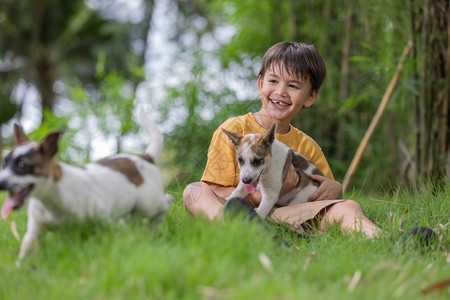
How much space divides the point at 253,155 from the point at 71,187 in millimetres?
1026

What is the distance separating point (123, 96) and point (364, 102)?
2.99 metres

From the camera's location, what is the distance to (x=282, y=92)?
2.81 metres

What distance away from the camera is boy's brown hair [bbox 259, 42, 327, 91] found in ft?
9.31

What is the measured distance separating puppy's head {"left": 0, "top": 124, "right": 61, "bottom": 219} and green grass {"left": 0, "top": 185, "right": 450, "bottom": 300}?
9.0 inches

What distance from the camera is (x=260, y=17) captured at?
548cm

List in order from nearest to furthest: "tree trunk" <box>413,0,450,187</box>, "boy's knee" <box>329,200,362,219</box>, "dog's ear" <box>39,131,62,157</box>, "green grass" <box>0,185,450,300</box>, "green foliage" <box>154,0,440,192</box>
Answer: "green grass" <box>0,185,450,300</box>
"dog's ear" <box>39,131,62,157</box>
"boy's knee" <box>329,200,362,219</box>
"tree trunk" <box>413,0,450,187</box>
"green foliage" <box>154,0,440,192</box>

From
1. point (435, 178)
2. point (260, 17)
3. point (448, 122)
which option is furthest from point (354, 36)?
point (435, 178)

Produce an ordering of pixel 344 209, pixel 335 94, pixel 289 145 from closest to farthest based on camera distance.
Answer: pixel 344 209 → pixel 289 145 → pixel 335 94

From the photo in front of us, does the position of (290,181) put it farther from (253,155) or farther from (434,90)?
(434,90)

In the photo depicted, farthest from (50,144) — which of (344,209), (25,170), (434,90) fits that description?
(434,90)

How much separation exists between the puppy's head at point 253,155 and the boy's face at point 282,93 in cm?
42

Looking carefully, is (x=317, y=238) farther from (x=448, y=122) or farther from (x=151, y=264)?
(x=448, y=122)

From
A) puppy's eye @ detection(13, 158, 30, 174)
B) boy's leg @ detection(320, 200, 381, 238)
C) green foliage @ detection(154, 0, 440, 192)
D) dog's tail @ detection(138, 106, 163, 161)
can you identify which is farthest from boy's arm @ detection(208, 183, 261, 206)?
green foliage @ detection(154, 0, 440, 192)

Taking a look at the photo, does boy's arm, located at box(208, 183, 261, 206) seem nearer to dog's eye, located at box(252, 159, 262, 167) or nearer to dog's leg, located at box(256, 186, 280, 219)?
dog's leg, located at box(256, 186, 280, 219)
